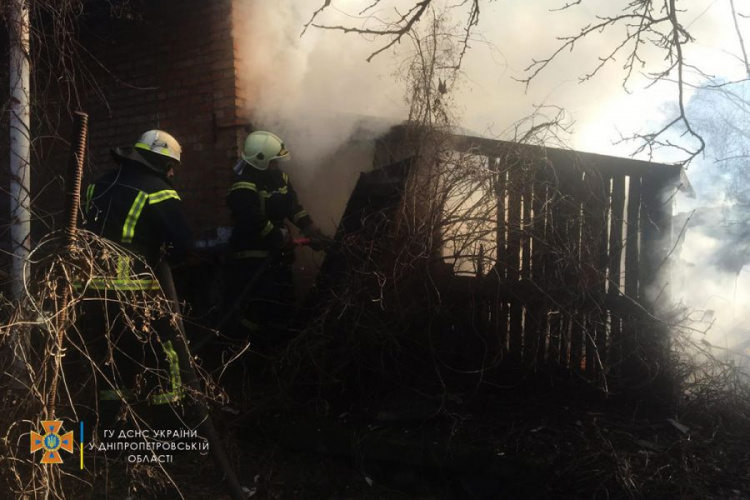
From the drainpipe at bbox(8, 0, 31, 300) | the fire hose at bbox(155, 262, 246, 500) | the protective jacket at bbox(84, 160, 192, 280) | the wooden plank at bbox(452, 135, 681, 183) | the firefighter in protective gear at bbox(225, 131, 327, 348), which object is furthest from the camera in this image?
the firefighter in protective gear at bbox(225, 131, 327, 348)

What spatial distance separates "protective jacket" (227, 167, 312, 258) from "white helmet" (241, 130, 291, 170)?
68mm

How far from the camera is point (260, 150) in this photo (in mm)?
4586

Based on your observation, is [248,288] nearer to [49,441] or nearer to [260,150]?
[260,150]

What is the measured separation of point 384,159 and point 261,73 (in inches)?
58.2

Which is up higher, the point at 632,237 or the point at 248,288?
the point at 632,237

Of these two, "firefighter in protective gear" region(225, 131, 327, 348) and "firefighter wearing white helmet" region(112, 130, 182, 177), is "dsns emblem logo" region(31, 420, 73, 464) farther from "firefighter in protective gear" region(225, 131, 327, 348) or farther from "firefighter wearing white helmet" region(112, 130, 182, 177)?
"firefighter in protective gear" region(225, 131, 327, 348)

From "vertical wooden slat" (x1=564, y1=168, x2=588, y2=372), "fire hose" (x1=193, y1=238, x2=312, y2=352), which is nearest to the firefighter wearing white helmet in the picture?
"fire hose" (x1=193, y1=238, x2=312, y2=352)

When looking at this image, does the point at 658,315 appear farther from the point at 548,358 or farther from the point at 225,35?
the point at 225,35

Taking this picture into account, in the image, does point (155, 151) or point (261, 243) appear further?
point (261, 243)

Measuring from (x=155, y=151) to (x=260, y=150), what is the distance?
106cm

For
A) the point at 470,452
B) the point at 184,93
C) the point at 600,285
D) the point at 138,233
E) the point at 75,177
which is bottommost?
the point at 470,452

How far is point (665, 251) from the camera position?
4410 millimetres

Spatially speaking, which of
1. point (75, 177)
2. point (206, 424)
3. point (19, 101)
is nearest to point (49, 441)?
point (206, 424)

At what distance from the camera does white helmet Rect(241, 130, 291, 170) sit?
4.59m
